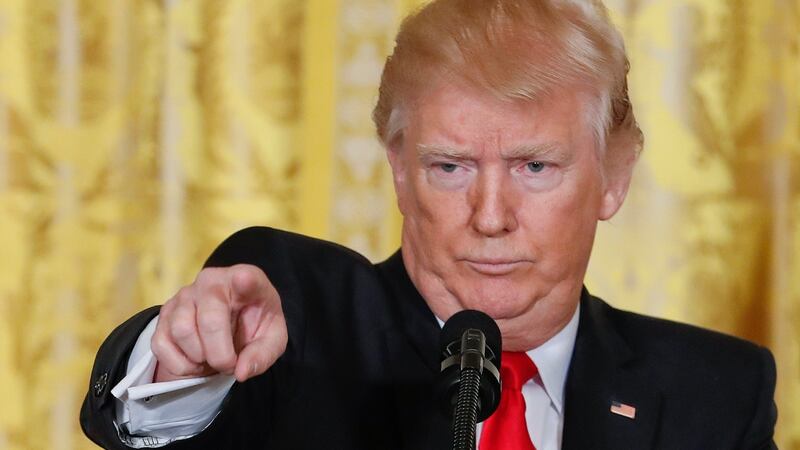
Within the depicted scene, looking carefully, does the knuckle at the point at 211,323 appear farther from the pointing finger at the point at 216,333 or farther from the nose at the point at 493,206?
the nose at the point at 493,206

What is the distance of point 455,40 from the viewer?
71.9 inches

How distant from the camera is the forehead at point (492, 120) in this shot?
5.88ft

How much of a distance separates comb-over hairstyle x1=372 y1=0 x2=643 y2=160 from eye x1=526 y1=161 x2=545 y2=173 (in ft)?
0.31

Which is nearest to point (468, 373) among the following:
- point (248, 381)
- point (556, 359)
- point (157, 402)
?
point (157, 402)

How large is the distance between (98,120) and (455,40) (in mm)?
1114

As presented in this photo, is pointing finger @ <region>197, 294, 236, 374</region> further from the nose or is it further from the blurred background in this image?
the blurred background

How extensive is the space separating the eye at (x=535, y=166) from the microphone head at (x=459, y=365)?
55 cm

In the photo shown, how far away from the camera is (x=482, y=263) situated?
1.81 meters

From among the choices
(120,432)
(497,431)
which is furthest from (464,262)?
(120,432)

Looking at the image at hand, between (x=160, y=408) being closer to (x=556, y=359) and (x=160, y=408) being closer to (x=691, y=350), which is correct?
(x=556, y=359)

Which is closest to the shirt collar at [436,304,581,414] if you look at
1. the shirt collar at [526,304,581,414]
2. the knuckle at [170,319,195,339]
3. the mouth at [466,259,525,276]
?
the shirt collar at [526,304,581,414]

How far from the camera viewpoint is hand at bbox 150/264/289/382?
4.17 ft

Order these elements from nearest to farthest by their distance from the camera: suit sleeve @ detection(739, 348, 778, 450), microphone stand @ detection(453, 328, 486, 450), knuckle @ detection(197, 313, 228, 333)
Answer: microphone stand @ detection(453, 328, 486, 450) → knuckle @ detection(197, 313, 228, 333) → suit sleeve @ detection(739, 348, 778, 450)

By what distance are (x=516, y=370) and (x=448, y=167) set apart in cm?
31
